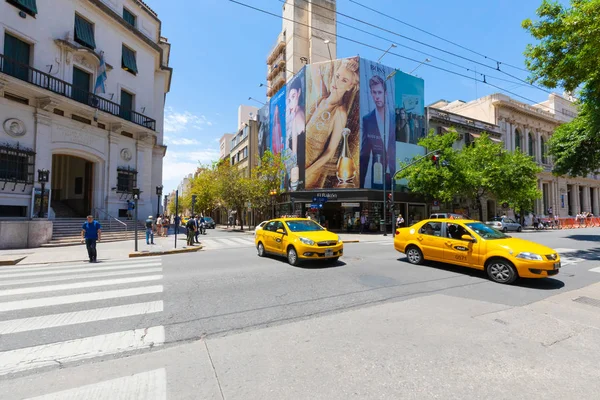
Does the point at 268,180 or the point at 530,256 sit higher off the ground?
the point at 268,180

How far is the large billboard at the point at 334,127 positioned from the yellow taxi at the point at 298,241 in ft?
60.8

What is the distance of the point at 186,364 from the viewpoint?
3.32 metres

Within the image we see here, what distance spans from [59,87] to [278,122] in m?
21.2

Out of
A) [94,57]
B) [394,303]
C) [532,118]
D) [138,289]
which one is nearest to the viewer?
[394,303]

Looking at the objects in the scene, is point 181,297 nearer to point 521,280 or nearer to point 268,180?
point 521,280

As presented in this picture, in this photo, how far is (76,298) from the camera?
5.92 m

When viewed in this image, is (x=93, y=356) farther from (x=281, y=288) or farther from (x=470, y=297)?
(x=470, y=297)

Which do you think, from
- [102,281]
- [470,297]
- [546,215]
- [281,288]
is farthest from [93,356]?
[546,215]

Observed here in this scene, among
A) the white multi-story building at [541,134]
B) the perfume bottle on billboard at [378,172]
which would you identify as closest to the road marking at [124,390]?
the perfume bottle on billboard at [378,172]

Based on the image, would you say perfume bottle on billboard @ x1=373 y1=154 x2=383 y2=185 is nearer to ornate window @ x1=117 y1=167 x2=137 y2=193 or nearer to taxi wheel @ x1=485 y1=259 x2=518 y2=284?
ornate window @ x1=117 y1=167 x2=137 y2=193

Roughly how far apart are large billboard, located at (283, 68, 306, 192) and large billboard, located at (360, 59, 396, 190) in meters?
6.11

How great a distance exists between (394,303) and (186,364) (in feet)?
12.5

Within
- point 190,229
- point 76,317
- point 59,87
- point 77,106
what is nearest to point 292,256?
point 76,317

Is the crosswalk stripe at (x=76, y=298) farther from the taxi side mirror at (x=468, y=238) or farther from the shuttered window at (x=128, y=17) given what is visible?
the shuttered window at (x=128, y=17)
